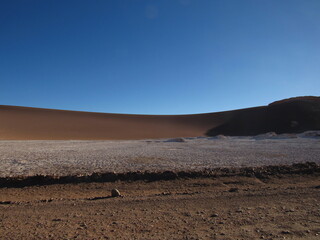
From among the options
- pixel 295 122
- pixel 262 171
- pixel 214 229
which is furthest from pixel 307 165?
pixel 295 122

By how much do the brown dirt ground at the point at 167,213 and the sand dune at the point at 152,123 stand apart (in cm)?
3768

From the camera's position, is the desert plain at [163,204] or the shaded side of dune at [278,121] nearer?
the desert plain at [163,204]

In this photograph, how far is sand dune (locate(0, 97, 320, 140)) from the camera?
153ft

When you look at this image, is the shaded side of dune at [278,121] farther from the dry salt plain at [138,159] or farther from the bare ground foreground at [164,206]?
the bare ground foreground at [164,206]

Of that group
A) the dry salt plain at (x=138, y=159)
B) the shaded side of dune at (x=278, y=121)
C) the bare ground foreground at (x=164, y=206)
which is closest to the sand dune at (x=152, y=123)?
the shaded side of dune at (x=278, y=121)

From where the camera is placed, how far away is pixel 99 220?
4.42 meters

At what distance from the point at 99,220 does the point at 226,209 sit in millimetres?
2340

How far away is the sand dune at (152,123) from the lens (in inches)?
1837

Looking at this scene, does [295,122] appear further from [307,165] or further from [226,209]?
[226,209]

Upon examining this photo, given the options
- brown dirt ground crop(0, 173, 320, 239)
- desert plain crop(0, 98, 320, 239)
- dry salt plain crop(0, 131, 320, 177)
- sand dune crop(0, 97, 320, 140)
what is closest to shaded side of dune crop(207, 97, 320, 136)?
sand dune crop(0, 97, 320, 140)

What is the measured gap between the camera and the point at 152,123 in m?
69.1

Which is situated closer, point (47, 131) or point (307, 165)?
point (307, 165)

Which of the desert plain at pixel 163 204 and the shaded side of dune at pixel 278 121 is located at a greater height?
the shaded side of dune at pixel 278 121

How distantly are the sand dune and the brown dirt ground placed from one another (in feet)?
124
